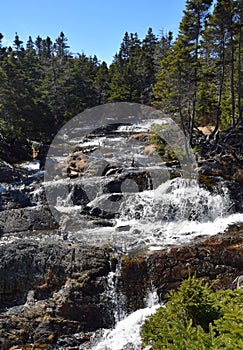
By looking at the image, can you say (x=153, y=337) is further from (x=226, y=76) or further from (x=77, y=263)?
(x=226, y=76)

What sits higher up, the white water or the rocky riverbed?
the rocky riverbed

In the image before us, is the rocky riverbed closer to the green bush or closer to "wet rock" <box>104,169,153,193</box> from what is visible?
"wet rock" <box>104,169,153,193</box>

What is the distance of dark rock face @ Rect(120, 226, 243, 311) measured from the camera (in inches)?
465

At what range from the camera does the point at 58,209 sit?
64.4ft

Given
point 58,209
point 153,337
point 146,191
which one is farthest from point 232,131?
point 153,337

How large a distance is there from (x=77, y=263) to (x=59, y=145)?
2281 centimetres

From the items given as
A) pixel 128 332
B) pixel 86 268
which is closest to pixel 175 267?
pixel 128 332

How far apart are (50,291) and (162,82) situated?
765 inches

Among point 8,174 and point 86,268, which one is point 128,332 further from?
point 8,174

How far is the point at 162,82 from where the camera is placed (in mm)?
26641

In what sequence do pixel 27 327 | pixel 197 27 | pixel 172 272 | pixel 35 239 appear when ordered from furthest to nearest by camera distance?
pixel 197 27, pixel 35 239, pixel 172 272, pixel 27 327

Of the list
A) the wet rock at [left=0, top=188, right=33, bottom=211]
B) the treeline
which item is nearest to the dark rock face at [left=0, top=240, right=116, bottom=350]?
the wet rock at [left=0, top=188, right=33, bottom=211]

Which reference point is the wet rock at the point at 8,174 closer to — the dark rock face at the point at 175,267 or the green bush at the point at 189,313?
the dark rock face at the point at 175,267

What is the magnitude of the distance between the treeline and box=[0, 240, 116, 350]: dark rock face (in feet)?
47.6
